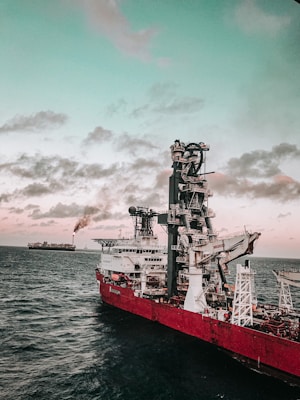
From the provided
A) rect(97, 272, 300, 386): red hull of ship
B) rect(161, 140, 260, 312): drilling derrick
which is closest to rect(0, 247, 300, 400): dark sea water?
rect(97, 272, 300, 386): red hull of ship

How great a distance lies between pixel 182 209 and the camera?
116 ft

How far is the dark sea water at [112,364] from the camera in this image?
1916 centimetres

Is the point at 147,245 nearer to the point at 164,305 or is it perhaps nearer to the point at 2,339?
the point at 164,305

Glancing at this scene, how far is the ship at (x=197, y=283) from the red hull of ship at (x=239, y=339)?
0.22 ft

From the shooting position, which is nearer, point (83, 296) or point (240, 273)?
point (240, 273)

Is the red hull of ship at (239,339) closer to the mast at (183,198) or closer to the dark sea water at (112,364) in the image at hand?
the dark sea water at (112,364)

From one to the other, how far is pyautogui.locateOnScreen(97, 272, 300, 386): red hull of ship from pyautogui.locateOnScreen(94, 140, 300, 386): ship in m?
0.07

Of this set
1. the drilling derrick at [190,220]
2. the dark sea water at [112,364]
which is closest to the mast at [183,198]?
the drilling derrick at [190,220]

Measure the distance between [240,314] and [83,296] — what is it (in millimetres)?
33357

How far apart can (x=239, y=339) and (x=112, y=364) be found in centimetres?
1032

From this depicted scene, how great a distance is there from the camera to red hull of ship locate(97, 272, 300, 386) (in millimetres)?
21094

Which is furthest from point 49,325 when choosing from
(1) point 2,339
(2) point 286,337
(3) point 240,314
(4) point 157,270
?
(2) point 286,337

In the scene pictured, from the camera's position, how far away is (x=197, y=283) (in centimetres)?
3011

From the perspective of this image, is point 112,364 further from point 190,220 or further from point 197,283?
point 190,220
